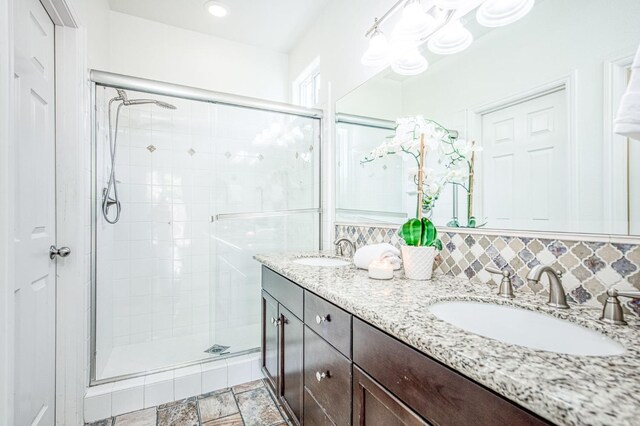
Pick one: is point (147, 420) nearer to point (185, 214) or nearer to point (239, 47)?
point (185, 214)

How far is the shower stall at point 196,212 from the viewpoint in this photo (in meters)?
2.17

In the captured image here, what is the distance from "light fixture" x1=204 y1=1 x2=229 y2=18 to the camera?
2263 millimetres

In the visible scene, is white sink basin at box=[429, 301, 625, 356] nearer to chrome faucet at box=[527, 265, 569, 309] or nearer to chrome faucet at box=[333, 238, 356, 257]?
chrome faucet at box=[527, 265, 569, 309]

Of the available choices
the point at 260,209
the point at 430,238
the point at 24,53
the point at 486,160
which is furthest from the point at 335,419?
the point at 24,53

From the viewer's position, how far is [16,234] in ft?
3.48

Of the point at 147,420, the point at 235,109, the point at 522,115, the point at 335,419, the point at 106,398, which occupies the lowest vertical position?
the point at 147,420

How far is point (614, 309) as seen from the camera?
71cm

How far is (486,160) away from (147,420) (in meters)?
2.07

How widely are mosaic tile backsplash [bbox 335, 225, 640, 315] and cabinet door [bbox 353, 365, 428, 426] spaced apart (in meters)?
0.59

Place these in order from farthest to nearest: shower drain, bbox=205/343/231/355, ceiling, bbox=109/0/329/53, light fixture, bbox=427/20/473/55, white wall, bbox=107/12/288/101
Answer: white wall, bbox=107/12/288/101, ceiling, bbox=109/0/329/53, shower drain, bbox=205/343/231/355, light fixture, bbox=427/20/473/55

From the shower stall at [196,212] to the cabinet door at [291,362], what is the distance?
0.66 meters

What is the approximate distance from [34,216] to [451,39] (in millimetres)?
1855

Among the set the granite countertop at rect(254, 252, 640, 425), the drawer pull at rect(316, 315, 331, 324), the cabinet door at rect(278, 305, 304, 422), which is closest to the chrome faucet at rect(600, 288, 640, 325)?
the granite countertop at rect(254, 252, 640, 425)

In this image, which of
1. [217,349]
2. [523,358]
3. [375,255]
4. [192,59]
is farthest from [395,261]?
[192,59]
